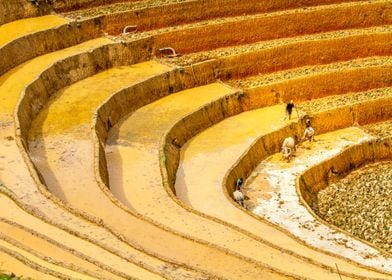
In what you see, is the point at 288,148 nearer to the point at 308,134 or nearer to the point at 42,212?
the point at 308,134

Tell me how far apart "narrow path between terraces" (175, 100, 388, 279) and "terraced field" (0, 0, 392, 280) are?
0.07 metres

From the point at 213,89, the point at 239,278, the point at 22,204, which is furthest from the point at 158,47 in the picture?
the point at 239,278

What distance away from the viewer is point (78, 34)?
1028 inches

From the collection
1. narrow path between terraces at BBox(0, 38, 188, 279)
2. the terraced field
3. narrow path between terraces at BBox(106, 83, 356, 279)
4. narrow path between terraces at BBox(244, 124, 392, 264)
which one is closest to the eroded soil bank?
the terraced field

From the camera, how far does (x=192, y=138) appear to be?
23.5 m

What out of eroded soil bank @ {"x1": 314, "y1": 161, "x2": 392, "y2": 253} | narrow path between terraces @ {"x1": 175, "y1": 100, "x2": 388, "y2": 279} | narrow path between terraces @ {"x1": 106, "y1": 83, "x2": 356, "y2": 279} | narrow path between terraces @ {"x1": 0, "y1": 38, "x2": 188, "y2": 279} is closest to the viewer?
narrow path between terraces @ {"x1": 0, "y1": 38, "x2": 188, "y2": 279}

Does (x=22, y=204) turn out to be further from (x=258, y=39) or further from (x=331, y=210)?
(x=258, y=39)

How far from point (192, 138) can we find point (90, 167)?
19.8 ft

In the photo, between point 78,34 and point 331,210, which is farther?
point 78,34

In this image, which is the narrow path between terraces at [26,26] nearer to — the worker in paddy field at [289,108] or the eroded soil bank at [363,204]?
the worker in paddy field at [289,108]

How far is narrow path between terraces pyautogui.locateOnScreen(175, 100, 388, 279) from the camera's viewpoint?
16938 mm

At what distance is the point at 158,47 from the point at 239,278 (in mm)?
15736

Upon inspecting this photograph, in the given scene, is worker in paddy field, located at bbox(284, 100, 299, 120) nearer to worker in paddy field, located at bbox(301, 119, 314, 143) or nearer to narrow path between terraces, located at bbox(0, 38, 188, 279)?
worker in paddy field, located at bbox(301, 119, 314, 143)

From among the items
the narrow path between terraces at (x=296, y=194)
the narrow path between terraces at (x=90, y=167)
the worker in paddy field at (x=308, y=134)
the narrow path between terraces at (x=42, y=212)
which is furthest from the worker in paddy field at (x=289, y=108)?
the narrow path between terraces at (x=42, y=212)
